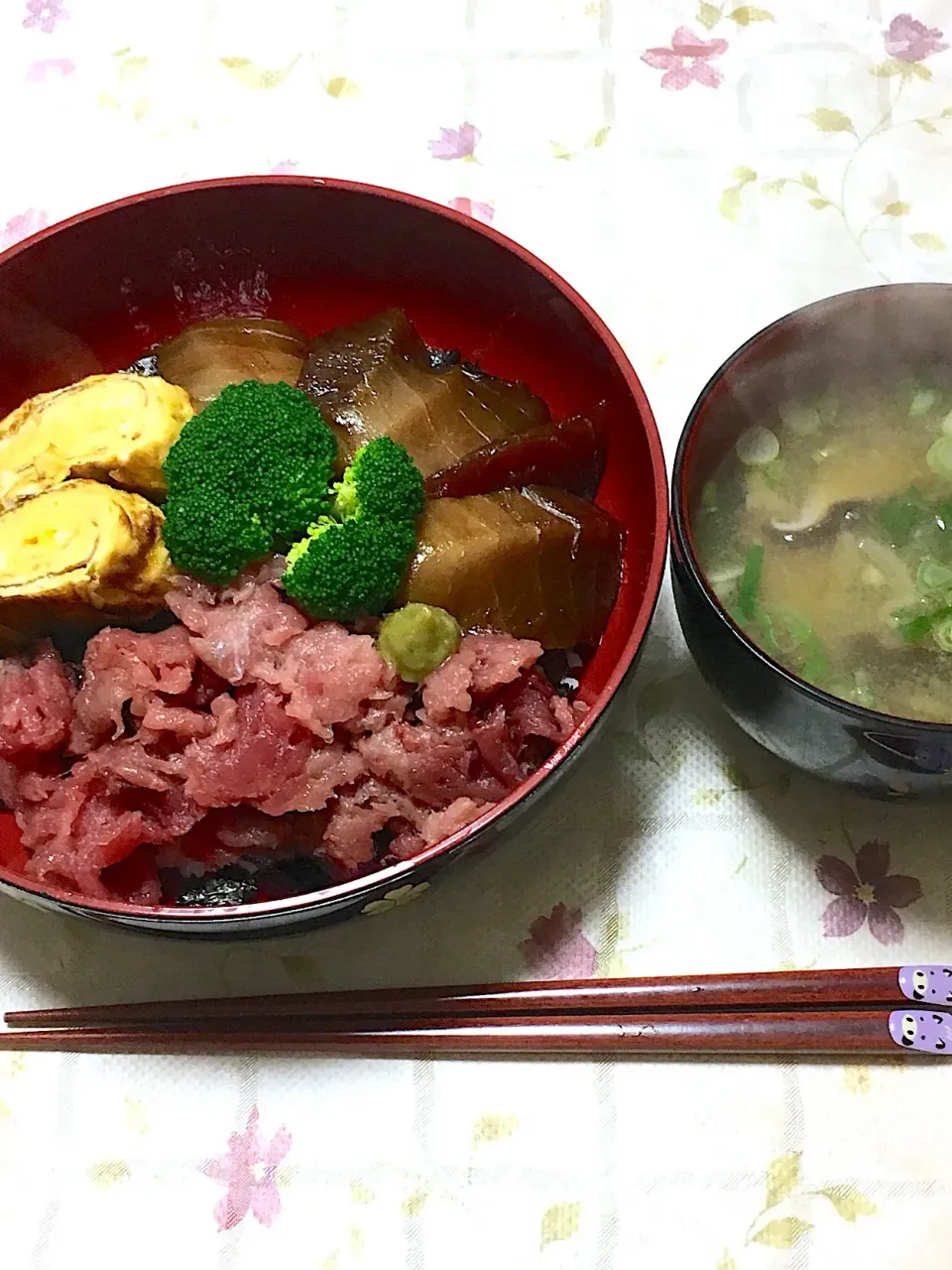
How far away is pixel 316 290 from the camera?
6.57ft

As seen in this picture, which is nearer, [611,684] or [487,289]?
[611,684]

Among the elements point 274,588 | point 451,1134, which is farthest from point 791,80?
point 451,1134

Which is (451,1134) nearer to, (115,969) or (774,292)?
(115,969)

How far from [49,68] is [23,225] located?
0.44 m

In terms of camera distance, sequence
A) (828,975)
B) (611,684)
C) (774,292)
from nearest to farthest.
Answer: (611,684)
(828,975)
(774,292)

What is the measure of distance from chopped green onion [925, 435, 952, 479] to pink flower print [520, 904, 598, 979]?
887 mm

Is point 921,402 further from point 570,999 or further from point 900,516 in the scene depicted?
point 570,999

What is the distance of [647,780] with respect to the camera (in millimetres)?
1771

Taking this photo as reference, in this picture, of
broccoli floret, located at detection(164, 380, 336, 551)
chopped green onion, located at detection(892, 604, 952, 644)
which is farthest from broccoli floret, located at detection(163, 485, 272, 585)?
chopped green onion, located at detection(892, 604, 952, 644)

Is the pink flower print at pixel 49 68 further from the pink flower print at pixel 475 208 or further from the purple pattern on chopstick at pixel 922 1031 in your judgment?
the purple pattern on chopstick at pixel 922 1031

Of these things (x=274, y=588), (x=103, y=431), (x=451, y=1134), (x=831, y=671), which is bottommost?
(x=451, y=1134)

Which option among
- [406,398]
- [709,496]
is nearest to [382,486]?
[406,398]

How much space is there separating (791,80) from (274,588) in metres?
1.65

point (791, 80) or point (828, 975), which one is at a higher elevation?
point (791, 80)
